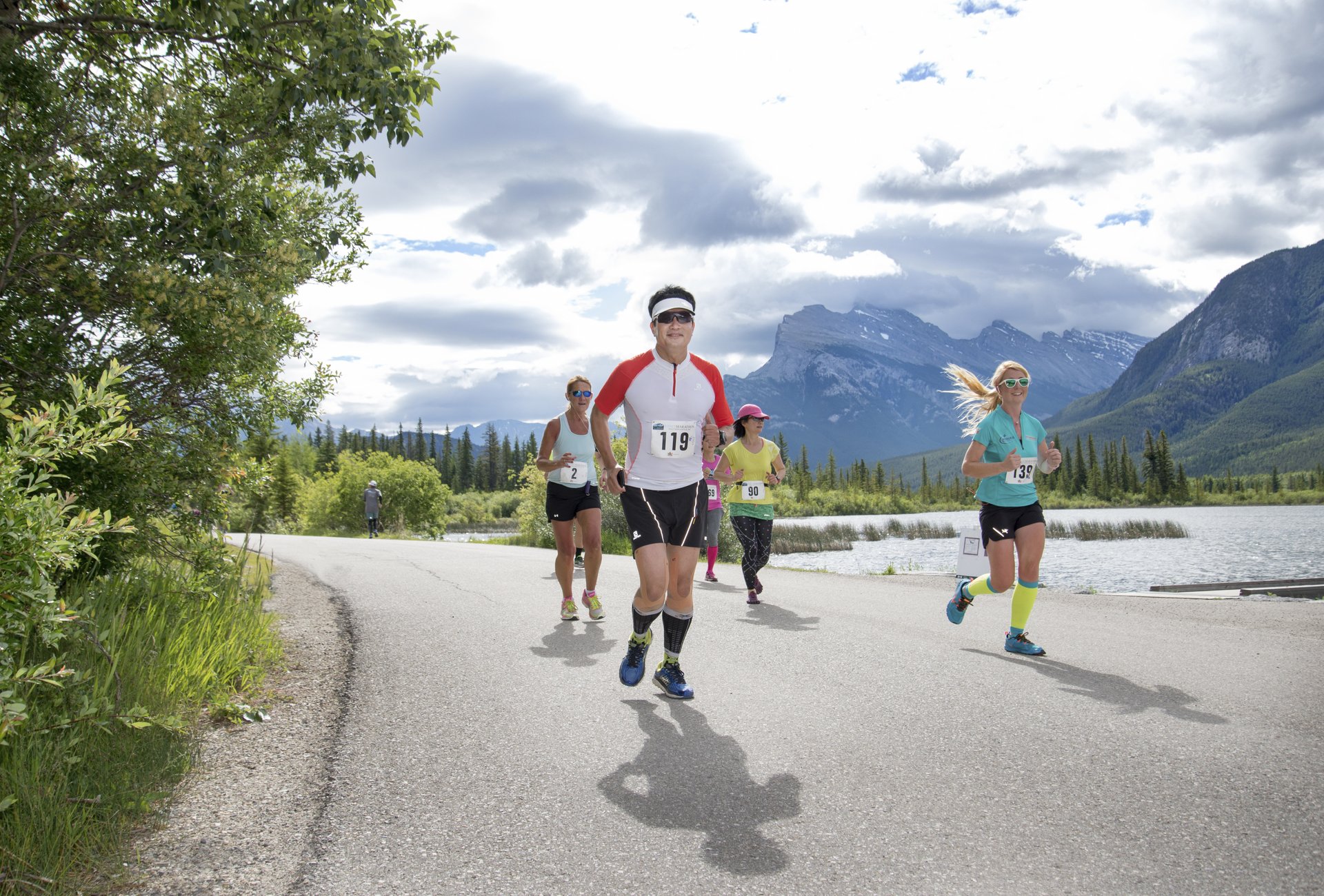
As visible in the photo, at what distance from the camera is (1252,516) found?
238 feet

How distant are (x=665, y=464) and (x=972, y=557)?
12.5 ft

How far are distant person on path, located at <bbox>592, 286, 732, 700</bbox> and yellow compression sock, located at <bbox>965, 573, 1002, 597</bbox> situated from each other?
10.7ft

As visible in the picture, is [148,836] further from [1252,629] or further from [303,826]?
[1252,629]

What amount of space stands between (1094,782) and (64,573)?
6.43m

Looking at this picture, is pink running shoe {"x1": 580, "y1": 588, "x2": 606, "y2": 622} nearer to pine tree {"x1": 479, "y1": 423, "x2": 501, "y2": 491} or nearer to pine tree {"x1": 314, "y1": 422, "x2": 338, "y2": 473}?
pine tree {"x1": 314, "y1": 422, "x2": 338, "y2": 473}

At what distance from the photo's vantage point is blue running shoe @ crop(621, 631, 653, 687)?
5293 millimetres

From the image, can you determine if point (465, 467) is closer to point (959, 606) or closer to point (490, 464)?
point (490, 464)

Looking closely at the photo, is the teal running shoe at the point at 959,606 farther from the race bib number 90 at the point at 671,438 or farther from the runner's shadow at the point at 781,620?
the race bib number 90 at the point at 671,438

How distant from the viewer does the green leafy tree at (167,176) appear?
5.14 metres

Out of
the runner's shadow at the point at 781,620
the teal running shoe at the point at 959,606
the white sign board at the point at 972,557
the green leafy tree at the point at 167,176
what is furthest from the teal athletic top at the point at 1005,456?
the green leafy tree at the point at 167,176

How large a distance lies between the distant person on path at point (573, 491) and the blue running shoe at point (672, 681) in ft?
8.90

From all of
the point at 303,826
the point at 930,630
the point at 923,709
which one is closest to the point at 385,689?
the point at 303,826

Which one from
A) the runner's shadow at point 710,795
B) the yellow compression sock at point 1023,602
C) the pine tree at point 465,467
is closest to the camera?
the runner's shadow at point 710,795

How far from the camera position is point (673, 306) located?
17.0 ft
